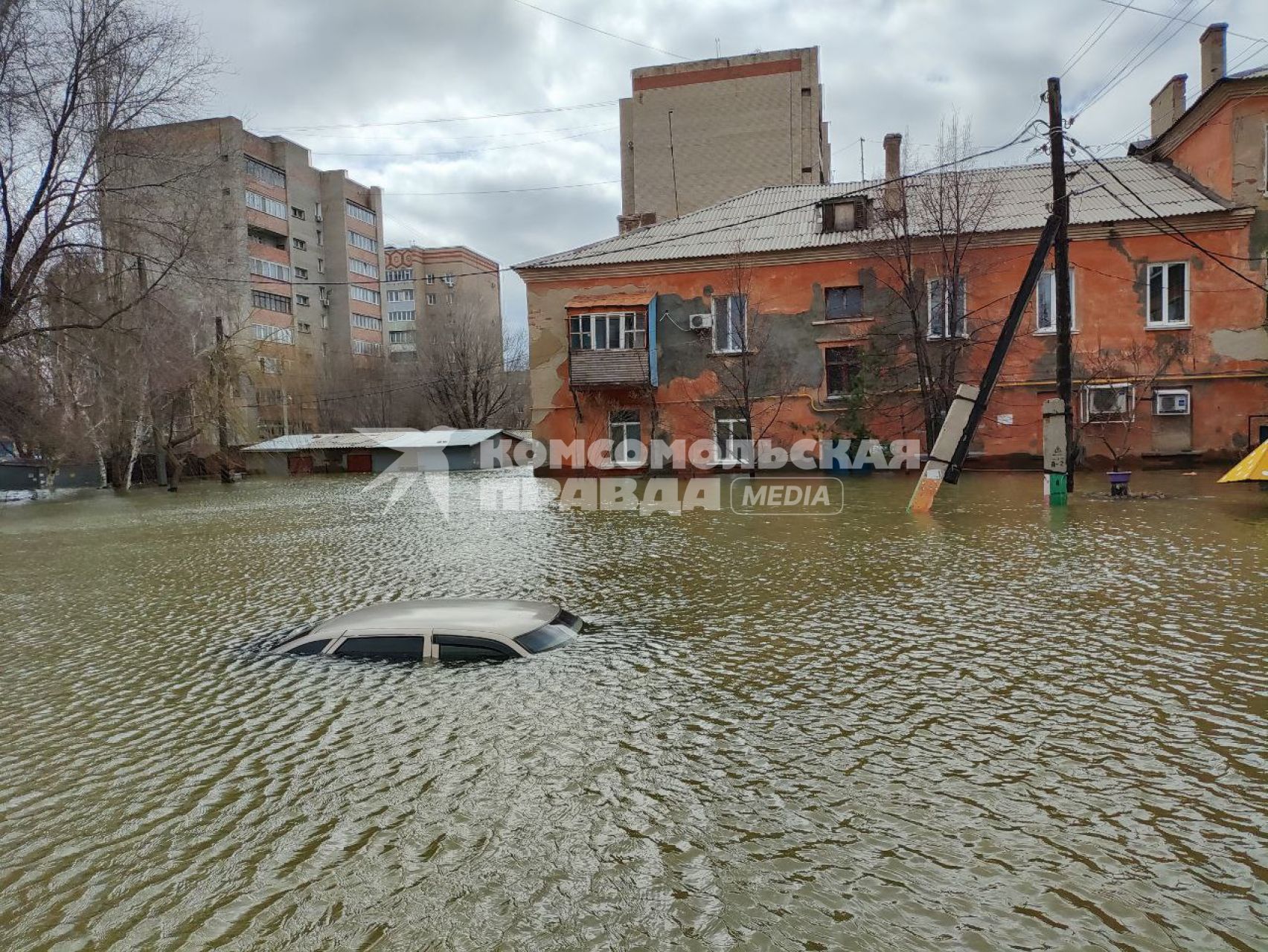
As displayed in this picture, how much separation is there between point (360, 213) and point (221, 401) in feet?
152

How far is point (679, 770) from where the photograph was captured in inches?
219

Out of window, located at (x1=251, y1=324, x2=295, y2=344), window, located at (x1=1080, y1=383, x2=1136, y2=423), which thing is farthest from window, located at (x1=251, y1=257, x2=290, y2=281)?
window, located at (x1=1080, y1=383, x2=1136, y2=423)

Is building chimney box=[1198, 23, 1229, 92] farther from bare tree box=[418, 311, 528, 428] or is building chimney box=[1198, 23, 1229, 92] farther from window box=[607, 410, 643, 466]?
bare tree box=[418, 311, 528, 428]

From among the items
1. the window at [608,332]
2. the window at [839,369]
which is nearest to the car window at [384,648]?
the window at [608,332]

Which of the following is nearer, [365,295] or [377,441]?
[377,441]

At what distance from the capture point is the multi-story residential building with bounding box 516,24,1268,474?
26.4 metres

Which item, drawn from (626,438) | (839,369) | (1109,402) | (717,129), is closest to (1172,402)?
(1109,402)

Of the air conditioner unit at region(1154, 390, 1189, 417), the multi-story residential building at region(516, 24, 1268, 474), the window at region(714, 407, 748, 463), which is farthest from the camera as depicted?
the window at region(714, 407, 748, 463)

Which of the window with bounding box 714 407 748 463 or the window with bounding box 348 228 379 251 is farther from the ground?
the window with bounding box 348 228 379 251

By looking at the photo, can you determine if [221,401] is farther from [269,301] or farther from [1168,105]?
[1168,105]

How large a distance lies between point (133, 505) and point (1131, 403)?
34.9 m

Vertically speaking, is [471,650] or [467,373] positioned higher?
[467,373]

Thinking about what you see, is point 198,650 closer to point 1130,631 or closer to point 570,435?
point 1130,631

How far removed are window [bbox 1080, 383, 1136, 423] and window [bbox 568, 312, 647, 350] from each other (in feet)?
50.2
